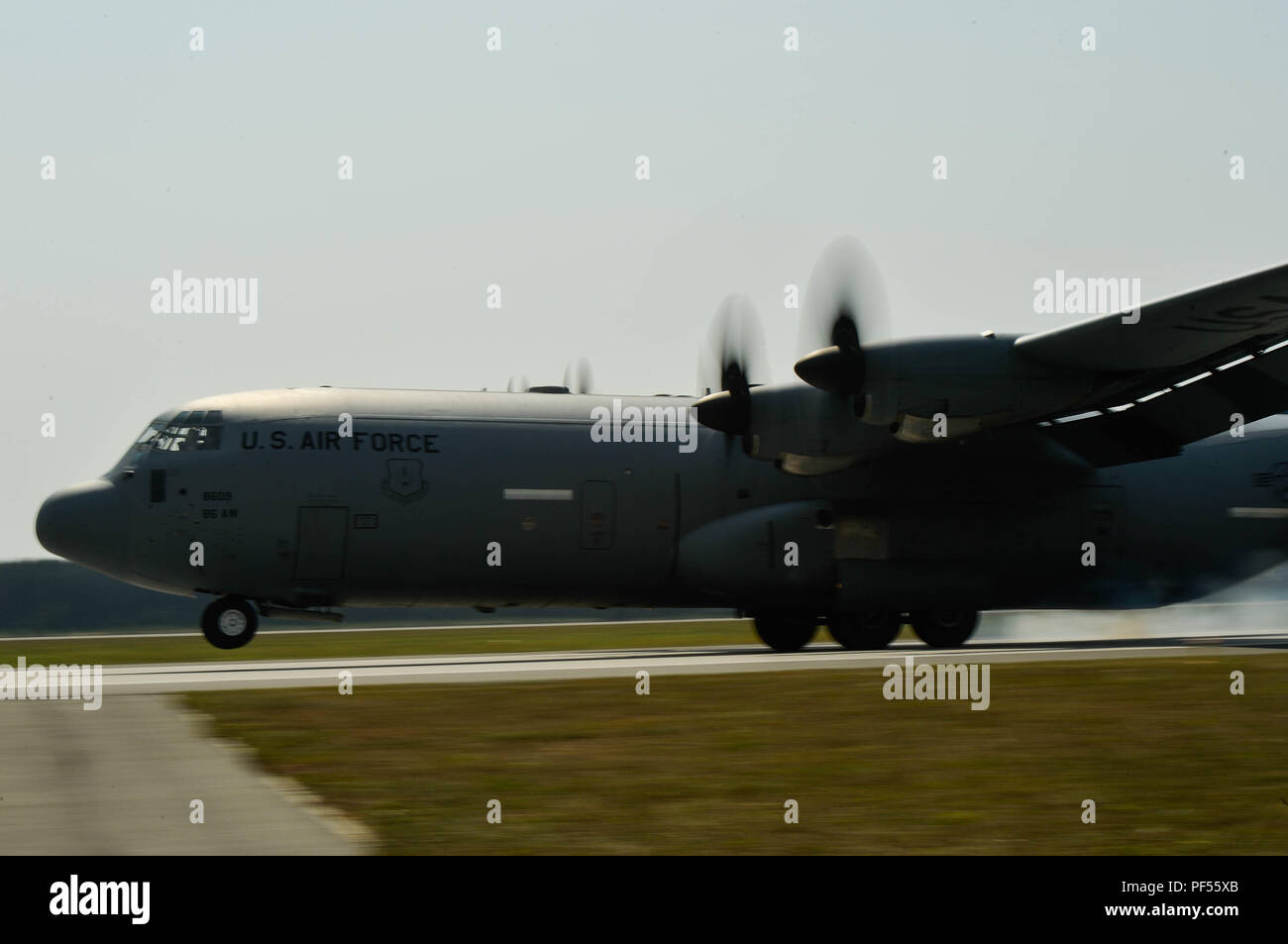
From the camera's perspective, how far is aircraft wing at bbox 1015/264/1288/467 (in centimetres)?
2002

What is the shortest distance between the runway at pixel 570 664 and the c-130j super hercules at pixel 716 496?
0.99m

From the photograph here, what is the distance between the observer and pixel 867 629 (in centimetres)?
2517

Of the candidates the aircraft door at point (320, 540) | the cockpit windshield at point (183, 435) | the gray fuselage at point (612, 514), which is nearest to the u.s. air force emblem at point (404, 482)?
the gray fuselage at point (612, 514)

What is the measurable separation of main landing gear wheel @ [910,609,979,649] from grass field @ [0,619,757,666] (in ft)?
24.1

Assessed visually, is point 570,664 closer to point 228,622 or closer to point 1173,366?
point 228,622

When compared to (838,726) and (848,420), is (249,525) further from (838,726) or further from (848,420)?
(838,726)

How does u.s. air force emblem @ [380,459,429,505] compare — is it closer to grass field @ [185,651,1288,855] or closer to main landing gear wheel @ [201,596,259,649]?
main landing gear wheel @ [201,596,259,649]

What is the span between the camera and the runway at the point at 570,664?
1912cm

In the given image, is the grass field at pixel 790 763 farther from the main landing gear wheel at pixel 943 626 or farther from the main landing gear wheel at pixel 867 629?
the main landing gear wheel at pixel 943 626

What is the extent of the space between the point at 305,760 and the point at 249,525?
1199 cm

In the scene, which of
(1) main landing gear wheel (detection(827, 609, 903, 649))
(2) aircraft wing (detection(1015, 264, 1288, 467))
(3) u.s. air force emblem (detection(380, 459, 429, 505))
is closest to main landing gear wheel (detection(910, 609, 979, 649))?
(1) main landing gear wheel (detection(827, 609, 903, 649))

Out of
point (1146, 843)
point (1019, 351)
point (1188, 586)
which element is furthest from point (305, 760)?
point (1188, 586)

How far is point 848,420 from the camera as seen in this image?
23078 mm

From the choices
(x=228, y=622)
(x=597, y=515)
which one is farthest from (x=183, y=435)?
(x=597, y=515)
